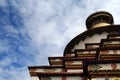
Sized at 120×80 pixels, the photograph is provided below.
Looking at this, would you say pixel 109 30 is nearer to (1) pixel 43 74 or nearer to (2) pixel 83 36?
(2) pixel 83 36

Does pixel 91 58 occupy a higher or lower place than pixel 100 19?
lower

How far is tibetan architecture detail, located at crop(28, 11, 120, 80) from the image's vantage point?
15477 millimetres

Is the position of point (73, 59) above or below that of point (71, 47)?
below

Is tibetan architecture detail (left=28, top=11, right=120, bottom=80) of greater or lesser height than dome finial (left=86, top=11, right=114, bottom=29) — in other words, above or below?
below

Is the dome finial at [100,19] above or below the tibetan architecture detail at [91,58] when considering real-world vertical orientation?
above

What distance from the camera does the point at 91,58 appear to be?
2092 cm

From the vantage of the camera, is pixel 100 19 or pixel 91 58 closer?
pixel 91 58

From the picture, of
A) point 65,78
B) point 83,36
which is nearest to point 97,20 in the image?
point 83,36

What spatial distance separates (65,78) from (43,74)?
55.2 inches

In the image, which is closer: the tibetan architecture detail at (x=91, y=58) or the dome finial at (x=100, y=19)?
the tibetan architecture detail at (x=91, y=58)

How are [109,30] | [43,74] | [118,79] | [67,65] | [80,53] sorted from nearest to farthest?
[118,79]
[43,74]
[67,65]
[80,53]
[109,30]

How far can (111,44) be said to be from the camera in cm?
2056

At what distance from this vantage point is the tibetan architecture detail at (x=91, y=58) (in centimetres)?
1548

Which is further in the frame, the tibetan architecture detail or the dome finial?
the dome finial
